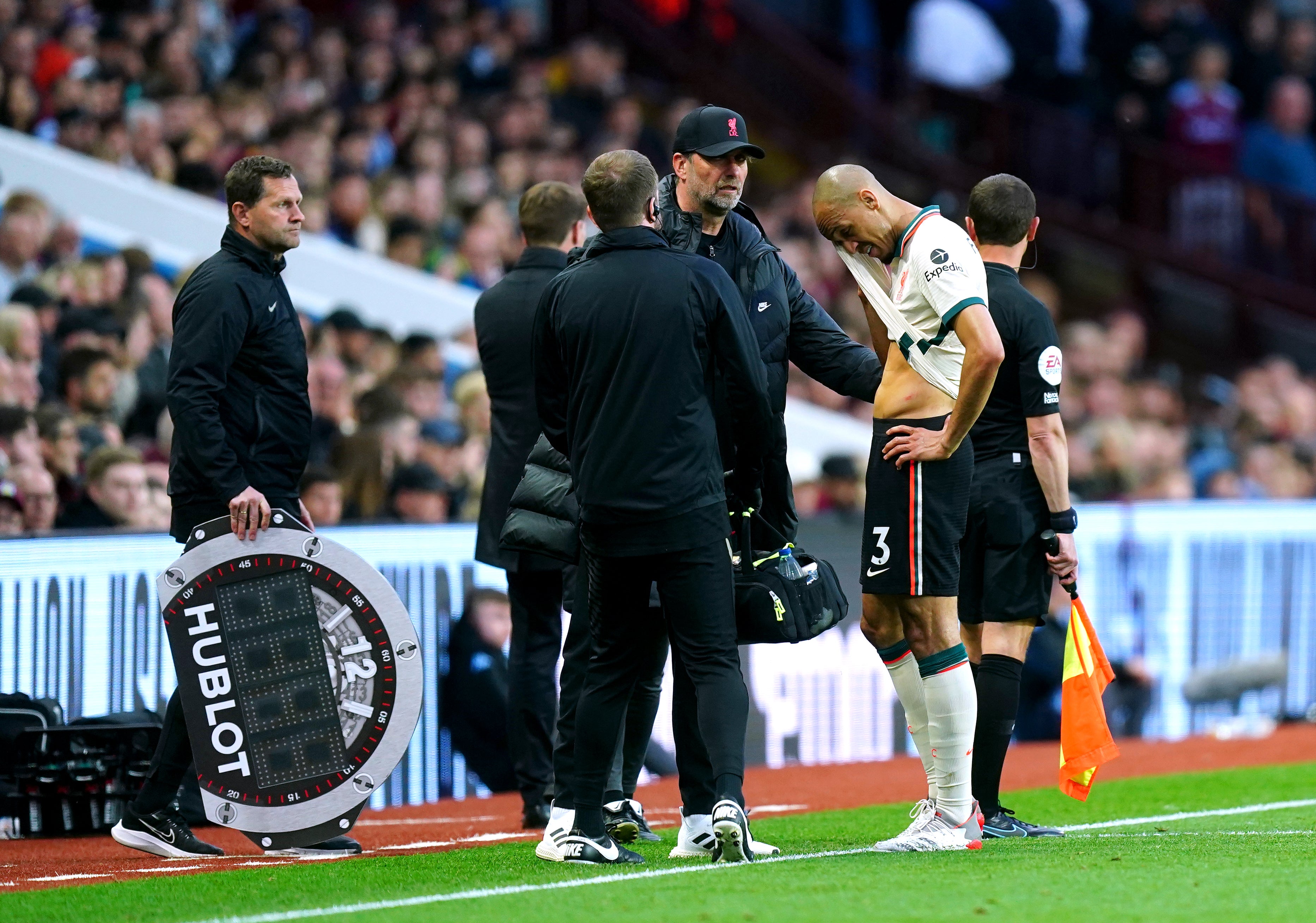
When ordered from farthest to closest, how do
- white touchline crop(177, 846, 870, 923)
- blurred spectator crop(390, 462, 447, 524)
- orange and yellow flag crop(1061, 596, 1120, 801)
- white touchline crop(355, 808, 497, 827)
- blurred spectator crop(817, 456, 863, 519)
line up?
blurred spectator crop(817, 456, 863, 519) → blurred spectator crop(390, 462, 447, 524) → white touchline crop(355, 808, 497, 827) → orange and yellow flag crop(1061, 596, 1120, 801) → white touchline crop(177, 846, 870, 923)

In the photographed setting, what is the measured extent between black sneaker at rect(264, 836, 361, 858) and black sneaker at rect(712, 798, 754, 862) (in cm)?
154

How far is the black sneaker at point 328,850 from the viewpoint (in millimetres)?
7078

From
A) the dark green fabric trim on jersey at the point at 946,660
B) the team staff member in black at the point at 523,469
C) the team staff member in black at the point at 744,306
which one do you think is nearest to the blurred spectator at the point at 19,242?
the team staff member in black at the point at 523,469

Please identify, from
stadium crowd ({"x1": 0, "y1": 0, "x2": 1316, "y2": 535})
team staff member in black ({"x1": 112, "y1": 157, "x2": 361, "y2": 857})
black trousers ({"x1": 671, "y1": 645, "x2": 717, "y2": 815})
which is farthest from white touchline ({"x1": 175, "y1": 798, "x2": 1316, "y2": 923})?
stadium crowd ({"x1": 0, "y1": 0, "x2": 1316, "y2": 535})

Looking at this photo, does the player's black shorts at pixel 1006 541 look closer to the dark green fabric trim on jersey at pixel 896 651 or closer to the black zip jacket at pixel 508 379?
the dark green fabric trim on jersey at pixel 896 651

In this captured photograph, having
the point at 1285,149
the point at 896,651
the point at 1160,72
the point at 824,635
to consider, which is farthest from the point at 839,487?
the point at 1160,72

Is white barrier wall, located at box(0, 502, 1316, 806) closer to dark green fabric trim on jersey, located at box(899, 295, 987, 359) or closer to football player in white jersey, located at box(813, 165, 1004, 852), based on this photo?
football player in white jersey, located at box(813, 165, 1004, 852)

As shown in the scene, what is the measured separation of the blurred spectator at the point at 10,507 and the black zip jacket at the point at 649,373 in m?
3.55

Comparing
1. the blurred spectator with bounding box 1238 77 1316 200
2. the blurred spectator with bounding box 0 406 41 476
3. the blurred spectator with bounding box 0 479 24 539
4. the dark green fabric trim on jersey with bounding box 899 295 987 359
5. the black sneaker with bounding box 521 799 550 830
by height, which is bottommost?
the black sneaker with bounding box 521 799 550 830

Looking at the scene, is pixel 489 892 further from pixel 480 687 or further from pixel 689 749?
pixel 480 687

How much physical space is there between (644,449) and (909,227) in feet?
3.94

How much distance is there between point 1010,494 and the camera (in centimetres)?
712

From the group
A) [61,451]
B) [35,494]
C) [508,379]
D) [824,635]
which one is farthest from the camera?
[824,635]

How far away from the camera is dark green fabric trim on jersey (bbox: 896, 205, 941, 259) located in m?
6.50
